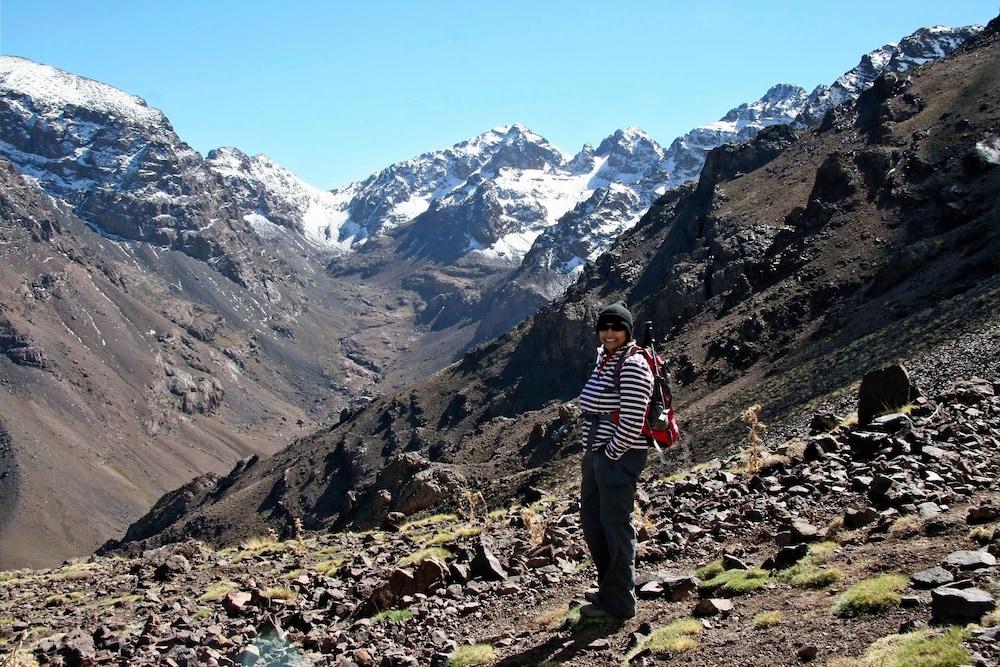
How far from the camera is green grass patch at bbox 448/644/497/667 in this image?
29.5 ft

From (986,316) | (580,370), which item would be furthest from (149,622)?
(580,370)

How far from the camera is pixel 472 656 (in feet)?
29.9

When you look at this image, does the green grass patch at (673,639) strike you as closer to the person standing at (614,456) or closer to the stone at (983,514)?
the person standing at (614,456)

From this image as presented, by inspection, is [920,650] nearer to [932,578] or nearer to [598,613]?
[932,578]

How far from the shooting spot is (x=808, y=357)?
4775 cm

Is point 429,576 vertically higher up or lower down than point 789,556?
higher up

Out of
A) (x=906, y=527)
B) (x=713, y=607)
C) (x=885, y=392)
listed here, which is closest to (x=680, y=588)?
(x=713, y=607)

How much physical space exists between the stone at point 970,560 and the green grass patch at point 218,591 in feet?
40.8

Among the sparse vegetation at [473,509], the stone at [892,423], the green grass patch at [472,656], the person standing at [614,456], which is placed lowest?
the sparse vegetation at [473,509]

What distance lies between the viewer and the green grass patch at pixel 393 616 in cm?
1146

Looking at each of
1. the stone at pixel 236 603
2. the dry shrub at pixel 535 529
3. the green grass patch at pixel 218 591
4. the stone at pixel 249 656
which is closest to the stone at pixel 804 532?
the dry shrub at pixel 535 529

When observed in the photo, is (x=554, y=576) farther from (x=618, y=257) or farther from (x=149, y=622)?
(x=618, y=257)

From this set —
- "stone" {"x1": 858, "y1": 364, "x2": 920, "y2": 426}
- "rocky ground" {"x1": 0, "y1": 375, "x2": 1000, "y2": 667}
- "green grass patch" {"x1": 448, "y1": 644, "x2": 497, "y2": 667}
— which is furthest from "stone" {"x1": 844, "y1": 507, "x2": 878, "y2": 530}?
"stone" {"x1": 858, "y1": 364, "x2": 920, "y2": 426}

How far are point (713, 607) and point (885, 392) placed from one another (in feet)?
34.7
